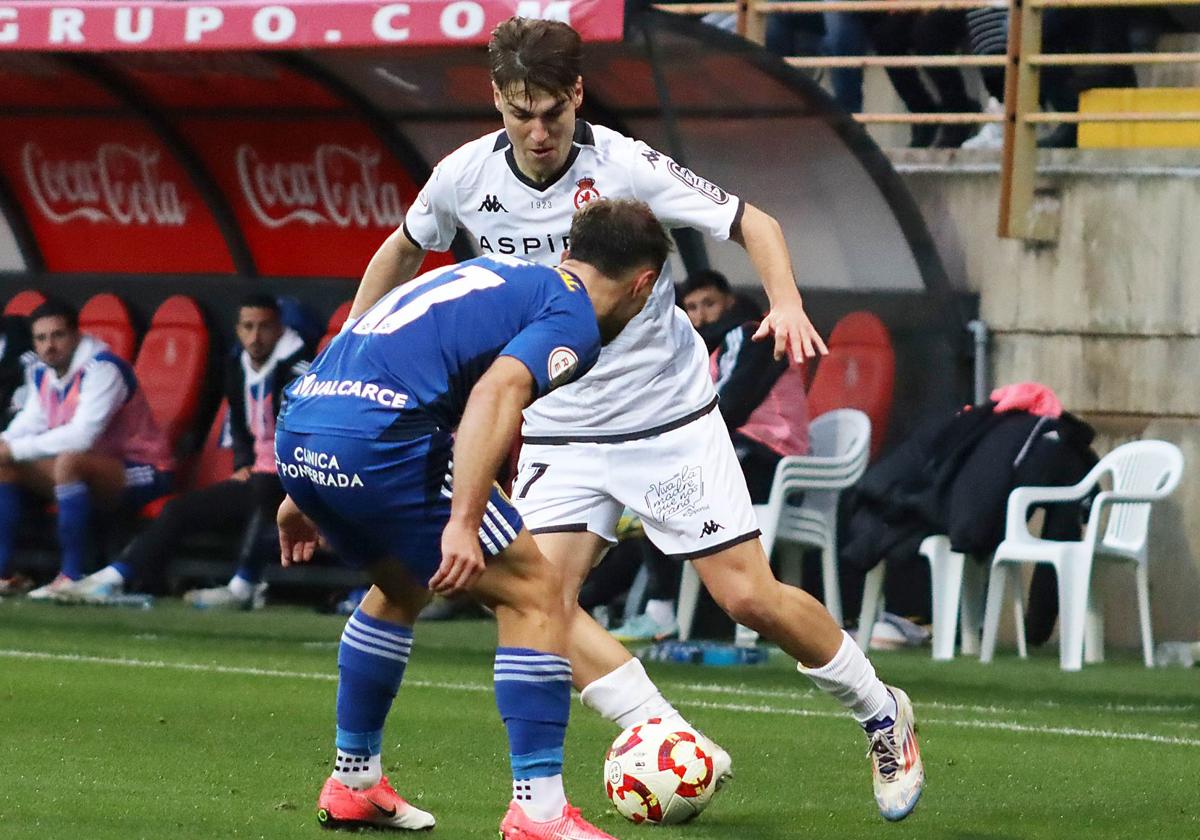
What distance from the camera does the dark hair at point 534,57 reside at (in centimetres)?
573

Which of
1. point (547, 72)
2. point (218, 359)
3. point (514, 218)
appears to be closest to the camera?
point (547, 72)

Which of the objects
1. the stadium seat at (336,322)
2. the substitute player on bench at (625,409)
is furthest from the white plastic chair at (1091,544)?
the substitute player on bench at (625,409)

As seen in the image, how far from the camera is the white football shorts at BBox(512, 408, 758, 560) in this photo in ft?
19.9

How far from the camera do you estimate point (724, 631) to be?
36.9 ft

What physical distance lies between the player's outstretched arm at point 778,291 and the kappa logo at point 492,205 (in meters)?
0.62

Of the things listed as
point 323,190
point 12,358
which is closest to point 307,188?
point 323,190

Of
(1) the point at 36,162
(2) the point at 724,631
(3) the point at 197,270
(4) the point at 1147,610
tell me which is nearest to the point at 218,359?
(3) the point at 197,270

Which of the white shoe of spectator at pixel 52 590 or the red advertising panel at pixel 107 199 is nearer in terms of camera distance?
the white shoe of spectator at pixel 52 590

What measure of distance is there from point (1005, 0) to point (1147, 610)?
11.8ft

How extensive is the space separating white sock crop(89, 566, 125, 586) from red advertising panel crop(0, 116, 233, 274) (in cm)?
222

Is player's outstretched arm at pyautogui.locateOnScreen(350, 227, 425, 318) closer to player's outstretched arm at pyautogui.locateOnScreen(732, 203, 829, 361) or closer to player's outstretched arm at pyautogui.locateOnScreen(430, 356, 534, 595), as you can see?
player's outstretched arm at pyautogui.locateOnScreen(732, 203, 829, 361)

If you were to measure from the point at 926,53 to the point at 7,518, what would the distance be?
18.7 feet

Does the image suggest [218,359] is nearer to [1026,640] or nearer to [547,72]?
[1026,640]

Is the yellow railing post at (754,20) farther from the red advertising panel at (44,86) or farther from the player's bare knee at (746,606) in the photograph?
the player's bare knee at (746,606)
